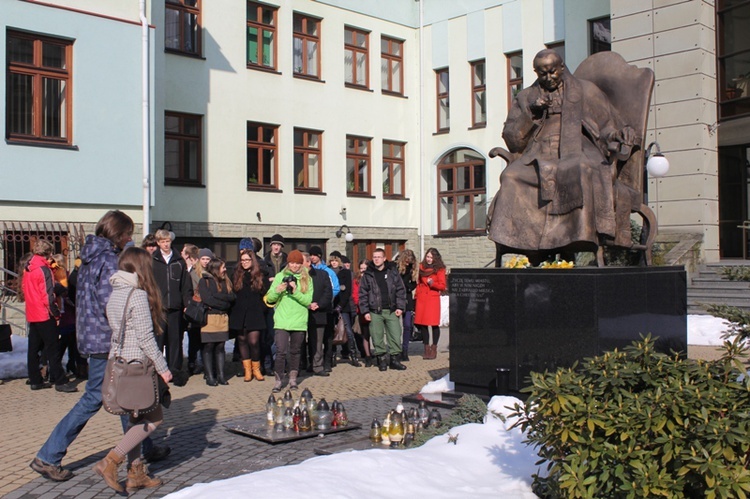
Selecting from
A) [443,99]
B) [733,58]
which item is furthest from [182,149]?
[733,58]

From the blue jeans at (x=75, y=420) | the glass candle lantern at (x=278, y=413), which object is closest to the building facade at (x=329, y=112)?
the glass candle lantern at (x=278, y=413)

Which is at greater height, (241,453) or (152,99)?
(152,99)

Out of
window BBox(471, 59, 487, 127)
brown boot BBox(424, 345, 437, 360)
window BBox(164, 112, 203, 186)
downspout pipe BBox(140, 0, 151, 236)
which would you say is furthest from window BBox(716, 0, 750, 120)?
downspout pipe BBox(140, 0, 151, 236)

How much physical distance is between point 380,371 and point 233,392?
2789mm

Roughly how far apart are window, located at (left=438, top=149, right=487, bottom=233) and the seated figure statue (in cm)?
2008

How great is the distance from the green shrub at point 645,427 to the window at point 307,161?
74.4 feet

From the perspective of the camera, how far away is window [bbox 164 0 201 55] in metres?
23.7

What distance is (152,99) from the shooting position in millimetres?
20406

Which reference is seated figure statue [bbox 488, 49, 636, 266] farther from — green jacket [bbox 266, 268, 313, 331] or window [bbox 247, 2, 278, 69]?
window [bbox 247, 2, 278, 69]

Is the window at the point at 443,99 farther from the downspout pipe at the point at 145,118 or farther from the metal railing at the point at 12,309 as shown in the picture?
the metal railing at the point at 12,309

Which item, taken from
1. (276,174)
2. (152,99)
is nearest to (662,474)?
(152,99)

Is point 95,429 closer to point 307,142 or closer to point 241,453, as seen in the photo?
point 241,453

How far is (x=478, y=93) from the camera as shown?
1148 inches

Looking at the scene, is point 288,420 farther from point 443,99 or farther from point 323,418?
point 443,99
